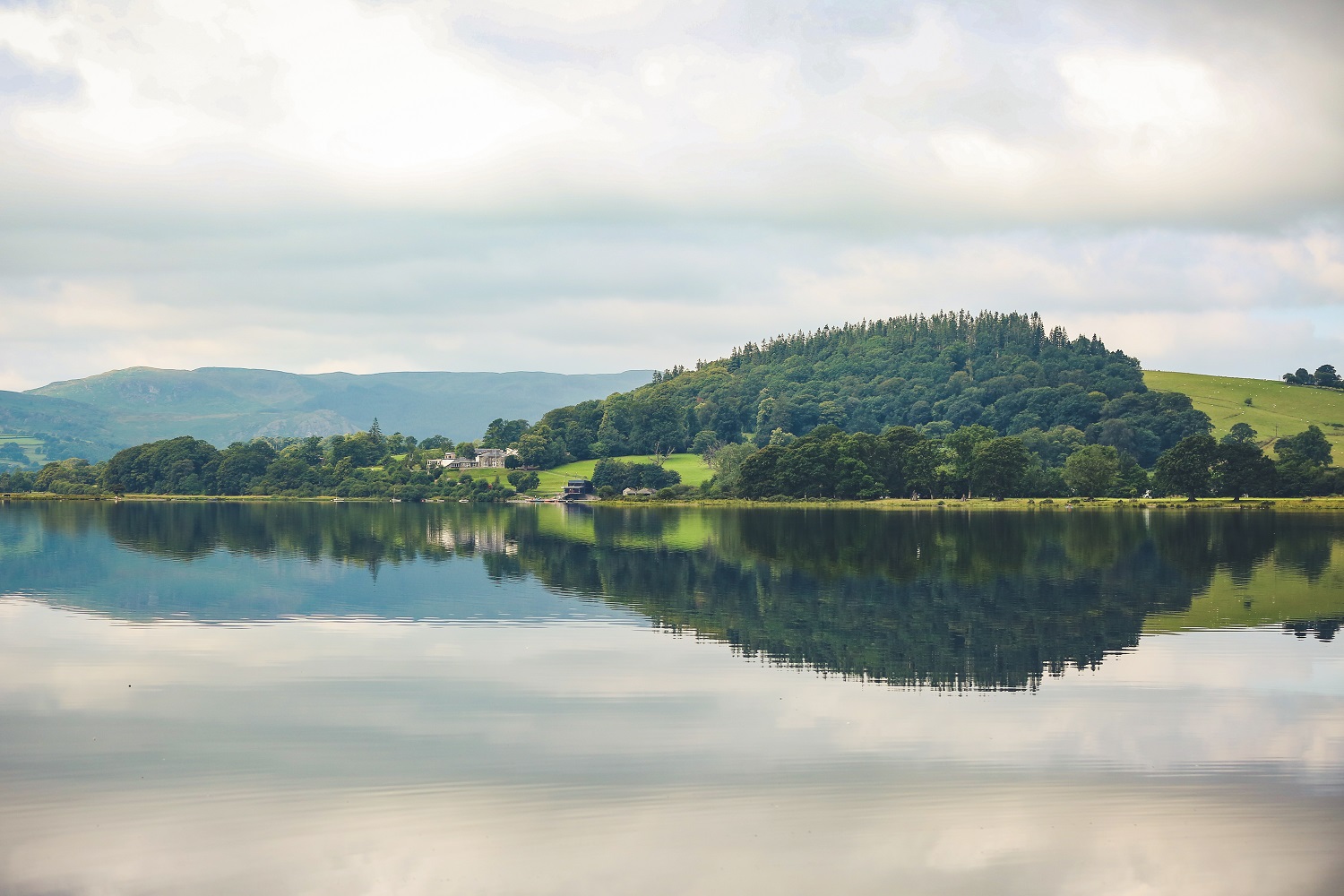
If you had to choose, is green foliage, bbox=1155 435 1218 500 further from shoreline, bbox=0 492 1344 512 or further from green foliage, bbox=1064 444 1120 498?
green foliage, bbox=1064 444 1120 498

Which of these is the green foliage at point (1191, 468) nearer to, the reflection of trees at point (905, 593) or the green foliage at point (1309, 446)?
the green foliage at point (1309, 446)

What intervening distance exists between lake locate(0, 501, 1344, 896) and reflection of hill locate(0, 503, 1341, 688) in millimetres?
388

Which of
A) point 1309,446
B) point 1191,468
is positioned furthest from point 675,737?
point 1309,446

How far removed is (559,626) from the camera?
1490 inches

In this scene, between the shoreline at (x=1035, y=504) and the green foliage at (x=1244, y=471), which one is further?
the green foliage at (x=1244, y=471)

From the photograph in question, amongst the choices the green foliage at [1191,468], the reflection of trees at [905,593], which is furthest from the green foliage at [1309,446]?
the reflection of trees at [905,593]

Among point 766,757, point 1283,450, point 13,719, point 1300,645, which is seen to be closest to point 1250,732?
point 766,757

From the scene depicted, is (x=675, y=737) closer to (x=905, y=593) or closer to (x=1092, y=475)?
(x=905, y=593)

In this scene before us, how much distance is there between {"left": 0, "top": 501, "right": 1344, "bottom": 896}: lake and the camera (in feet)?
51.0

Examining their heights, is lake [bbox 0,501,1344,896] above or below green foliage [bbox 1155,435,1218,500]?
below

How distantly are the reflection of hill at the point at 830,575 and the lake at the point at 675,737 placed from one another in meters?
0.39

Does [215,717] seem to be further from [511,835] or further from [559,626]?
[559,626]

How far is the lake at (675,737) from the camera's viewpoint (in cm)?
1554

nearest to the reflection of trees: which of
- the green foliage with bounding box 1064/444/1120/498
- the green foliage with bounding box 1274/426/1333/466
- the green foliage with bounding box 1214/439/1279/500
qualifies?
the green foliage with bounding box 1214/439/1279/500
